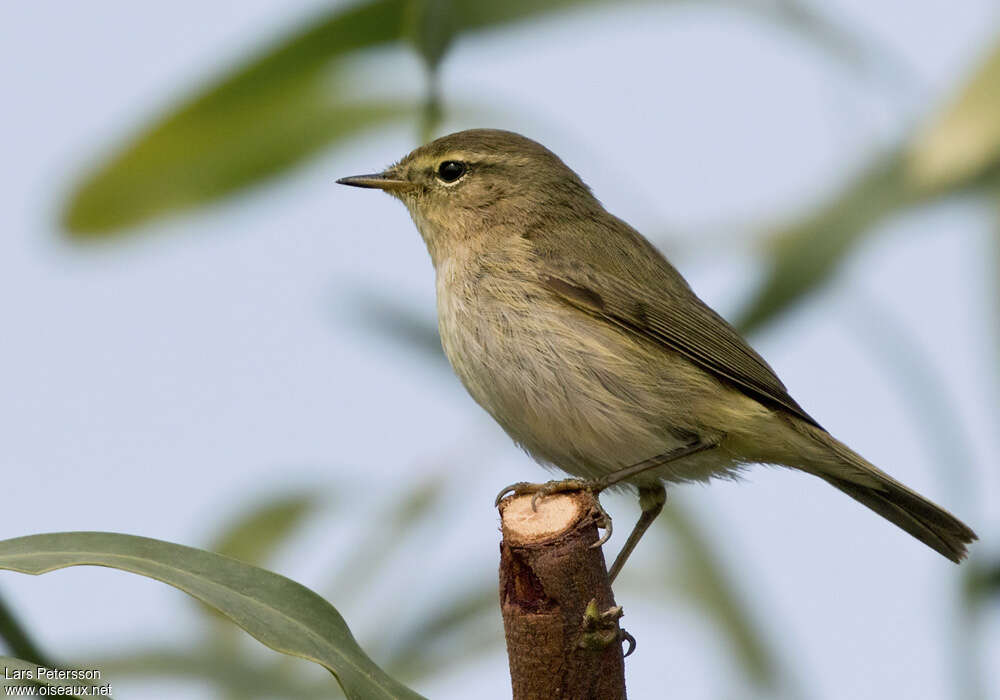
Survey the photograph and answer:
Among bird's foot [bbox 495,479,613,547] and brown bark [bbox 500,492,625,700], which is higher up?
bird's foot [bbox 495,479,613,547]

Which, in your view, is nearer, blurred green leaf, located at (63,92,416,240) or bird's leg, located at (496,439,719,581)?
bird's leg, located at (496,439,719,581)

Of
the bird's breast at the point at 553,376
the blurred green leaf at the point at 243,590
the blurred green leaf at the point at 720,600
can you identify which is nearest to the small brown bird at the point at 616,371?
the bird's breast at the point at 553,376

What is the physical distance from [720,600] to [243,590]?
179cm

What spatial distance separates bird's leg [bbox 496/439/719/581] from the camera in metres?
2.87

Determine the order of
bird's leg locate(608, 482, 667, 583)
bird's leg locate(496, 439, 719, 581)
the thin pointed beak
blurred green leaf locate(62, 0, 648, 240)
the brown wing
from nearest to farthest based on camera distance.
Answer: bird's leg locate(496, 439, 719, 581)
blurred green leaf locate(62, 0, 648, 240)
the brown wing
bird's leg locate(608, 482, 667, 583)
the thin pointed beak

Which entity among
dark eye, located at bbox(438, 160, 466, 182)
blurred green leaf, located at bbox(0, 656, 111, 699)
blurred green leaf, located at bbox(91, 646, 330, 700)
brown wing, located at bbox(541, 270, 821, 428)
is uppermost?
dark eye, located at bbox(438, 160, 466, 182)

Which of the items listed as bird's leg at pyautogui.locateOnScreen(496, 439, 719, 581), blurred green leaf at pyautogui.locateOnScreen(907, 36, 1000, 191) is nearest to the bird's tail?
bird's leg at pyautogui.locateOnScreen(496, 439, 719, 581)

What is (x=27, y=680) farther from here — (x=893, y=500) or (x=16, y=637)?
Answer: (x=893, y=500)

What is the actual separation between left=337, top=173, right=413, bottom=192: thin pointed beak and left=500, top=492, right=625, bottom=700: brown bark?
7.35 ft

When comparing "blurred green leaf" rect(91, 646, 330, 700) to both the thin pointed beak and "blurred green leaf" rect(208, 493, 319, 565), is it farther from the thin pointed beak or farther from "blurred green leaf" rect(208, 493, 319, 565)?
the thin pointed beak

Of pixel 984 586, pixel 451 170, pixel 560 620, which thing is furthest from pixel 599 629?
pixel 451 170

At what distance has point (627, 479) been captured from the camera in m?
3.80

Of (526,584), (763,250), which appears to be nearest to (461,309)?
(763,250)

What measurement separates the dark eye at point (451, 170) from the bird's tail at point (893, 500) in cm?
154
